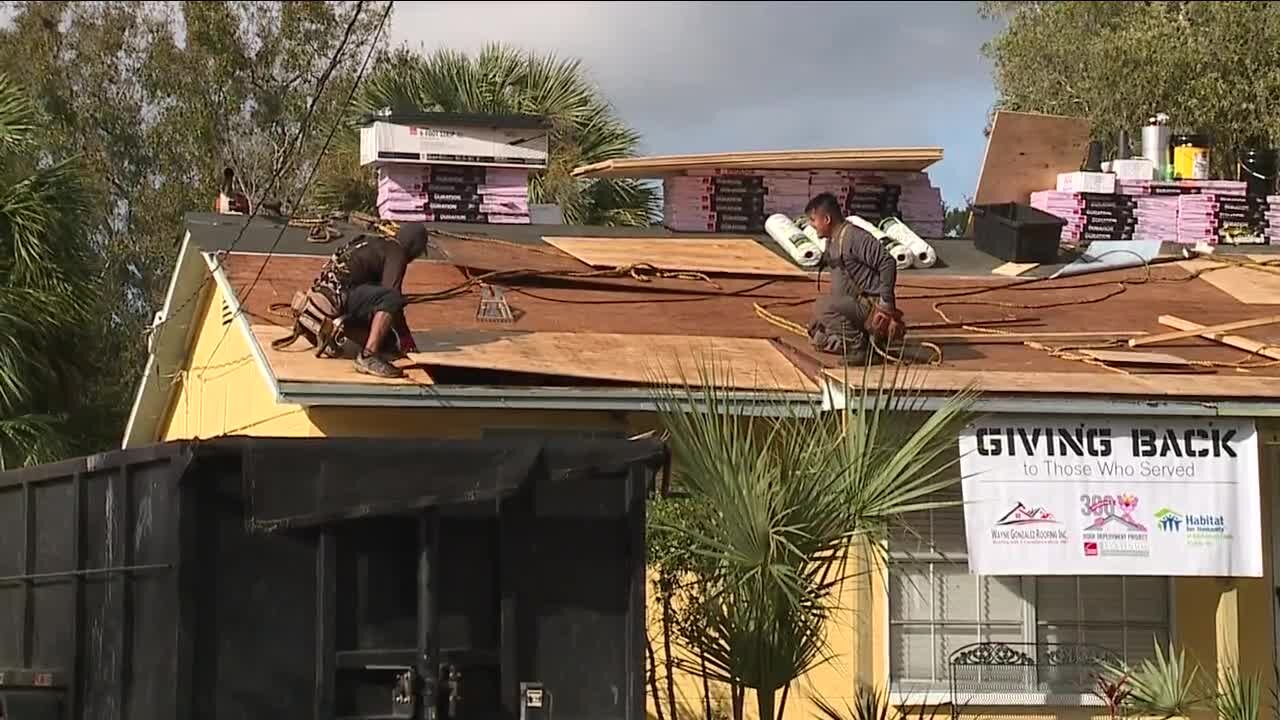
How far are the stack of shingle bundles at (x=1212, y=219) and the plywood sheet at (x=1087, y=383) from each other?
6341 mm

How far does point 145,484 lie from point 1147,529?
698 cm

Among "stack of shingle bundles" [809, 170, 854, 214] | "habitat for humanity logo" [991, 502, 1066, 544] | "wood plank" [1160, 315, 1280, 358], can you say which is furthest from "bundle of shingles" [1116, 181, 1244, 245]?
"habitat for humanity logo" [991, 502, 1066, 544]

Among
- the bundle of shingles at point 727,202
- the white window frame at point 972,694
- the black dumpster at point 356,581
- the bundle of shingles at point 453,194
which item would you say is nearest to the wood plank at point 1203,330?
the white window frame at point 972,694

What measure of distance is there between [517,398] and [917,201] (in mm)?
7722

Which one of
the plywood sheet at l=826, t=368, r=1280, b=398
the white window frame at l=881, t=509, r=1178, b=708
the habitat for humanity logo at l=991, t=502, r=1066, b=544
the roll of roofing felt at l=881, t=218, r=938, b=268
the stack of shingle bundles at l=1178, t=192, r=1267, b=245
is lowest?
the white window frame at l=881, t=509, r=1178, b=708

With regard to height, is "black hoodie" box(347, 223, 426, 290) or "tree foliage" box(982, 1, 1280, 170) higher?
"tree foliage" box(982, 1, 1280, 170)

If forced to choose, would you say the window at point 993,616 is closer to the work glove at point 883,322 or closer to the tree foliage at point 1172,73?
the work glove at point 883,322

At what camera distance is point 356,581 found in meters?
6.95

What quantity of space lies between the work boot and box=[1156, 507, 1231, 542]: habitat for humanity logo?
504 centimetres

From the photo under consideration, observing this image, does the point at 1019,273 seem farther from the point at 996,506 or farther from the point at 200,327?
the point at 200,327

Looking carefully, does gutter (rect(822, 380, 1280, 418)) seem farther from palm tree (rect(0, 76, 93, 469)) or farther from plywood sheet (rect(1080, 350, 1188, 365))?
palm tree (rect(0, 76, 93, 469))

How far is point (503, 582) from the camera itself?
23.5ft

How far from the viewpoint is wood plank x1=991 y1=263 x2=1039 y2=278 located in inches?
616

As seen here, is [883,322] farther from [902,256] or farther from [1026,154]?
[1026,154]
